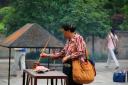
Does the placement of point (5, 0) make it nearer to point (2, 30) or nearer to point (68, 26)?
point (2, 30)

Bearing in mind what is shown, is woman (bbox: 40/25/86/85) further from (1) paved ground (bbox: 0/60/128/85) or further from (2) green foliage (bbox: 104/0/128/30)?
(2) green foliage (bbox: 104/0/128/30)

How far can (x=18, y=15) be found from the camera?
74.2 ft

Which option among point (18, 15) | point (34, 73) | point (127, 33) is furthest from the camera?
point (127, 33)

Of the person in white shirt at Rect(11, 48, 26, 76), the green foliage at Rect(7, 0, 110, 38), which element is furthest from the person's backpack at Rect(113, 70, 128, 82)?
the green foliage at Rect(7, 0, 110, 38)

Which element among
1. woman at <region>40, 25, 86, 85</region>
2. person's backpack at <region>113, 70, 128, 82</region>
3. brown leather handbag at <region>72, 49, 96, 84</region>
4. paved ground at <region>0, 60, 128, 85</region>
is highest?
woman at <region>40, 25, 86, 85</region>

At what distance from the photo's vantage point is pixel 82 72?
9852 millimetres

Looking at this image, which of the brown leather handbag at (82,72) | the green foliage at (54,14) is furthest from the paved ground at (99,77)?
the brown leather handbag at (82,72)

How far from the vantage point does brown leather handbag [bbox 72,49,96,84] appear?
980 cm

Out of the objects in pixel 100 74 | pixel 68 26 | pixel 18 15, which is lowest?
pixel 100 74

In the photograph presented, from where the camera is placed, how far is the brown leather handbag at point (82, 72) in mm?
9805

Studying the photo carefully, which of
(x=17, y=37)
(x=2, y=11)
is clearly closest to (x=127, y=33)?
(x=2, y=11)

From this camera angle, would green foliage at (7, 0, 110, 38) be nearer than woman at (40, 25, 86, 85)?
No

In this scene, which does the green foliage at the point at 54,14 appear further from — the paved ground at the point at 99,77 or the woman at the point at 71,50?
the woman at the point at 71,50

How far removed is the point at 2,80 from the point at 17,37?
20.3ft
